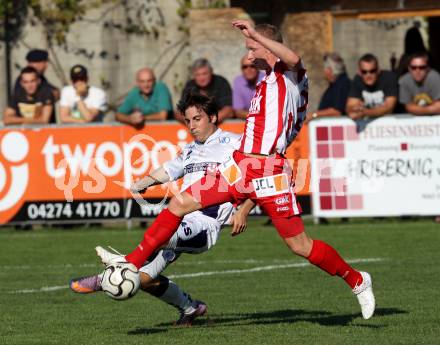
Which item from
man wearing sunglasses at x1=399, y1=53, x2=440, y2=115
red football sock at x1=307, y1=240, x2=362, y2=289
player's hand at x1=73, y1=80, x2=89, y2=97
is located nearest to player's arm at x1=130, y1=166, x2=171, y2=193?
red football sock at x1=307, y1=240, x2=362, y2=289

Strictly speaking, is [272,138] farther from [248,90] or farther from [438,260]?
[248,90]

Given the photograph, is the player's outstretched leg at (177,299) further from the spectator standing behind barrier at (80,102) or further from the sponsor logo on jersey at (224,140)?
the spectator standing behind barrier at (80,102)

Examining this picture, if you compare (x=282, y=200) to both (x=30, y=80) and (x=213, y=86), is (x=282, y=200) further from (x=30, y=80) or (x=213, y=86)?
(x=30, y=80)

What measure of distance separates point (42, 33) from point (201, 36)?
4.47 metres

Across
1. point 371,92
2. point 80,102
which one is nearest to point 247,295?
point 371,92

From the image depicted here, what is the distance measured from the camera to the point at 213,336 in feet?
29.8

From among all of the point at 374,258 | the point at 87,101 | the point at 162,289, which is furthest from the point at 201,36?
the point at 162,289

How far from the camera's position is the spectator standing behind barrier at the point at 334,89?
1795 cm

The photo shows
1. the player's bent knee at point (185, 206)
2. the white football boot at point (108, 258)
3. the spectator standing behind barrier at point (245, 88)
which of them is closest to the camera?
the white football boot at point (108, 258)

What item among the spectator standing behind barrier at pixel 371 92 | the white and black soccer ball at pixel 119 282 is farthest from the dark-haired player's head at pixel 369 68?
the white and black soccer ball at pixel 119 282

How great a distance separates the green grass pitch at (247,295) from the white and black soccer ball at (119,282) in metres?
0.34

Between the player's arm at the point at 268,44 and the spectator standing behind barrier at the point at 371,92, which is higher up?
the player's arm at the point at 268,44

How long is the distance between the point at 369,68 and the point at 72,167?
4254mm

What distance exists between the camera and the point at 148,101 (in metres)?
18.4
